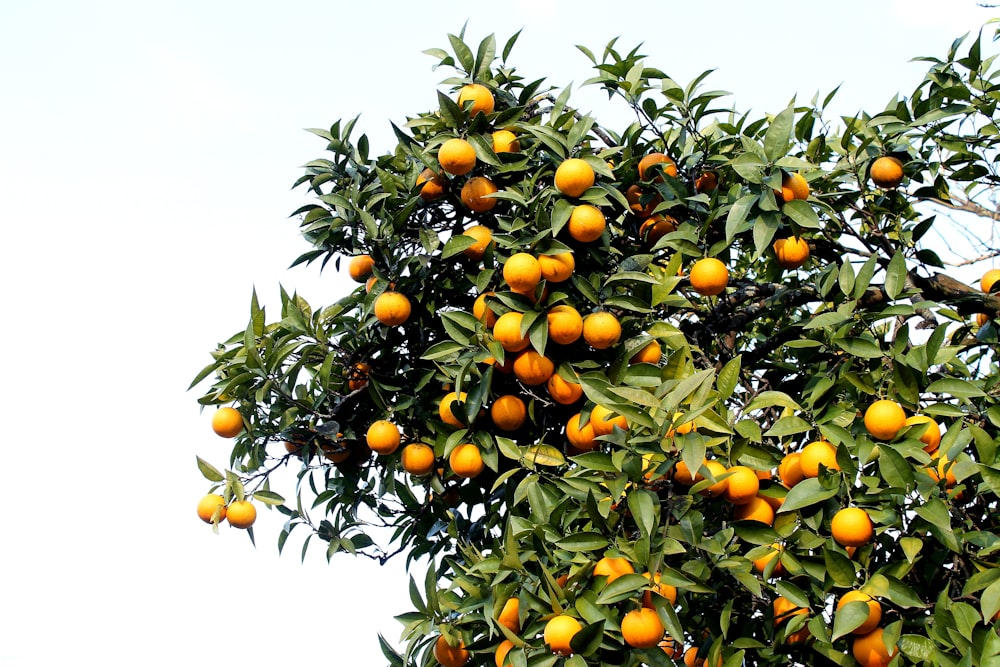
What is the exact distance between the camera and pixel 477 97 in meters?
3.19

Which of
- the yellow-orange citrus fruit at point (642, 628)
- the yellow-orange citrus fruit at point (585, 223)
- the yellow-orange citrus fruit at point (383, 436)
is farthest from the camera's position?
the yellow-orange citrus fruit at point (383, 436)

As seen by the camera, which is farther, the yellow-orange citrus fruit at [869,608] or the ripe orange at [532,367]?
the ripe orange at [532,367]

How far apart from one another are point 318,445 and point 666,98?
1.53 meters

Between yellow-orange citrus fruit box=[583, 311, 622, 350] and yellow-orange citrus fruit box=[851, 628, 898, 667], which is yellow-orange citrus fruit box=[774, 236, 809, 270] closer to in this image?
yellow-orange citrus fruit box=[583, 311, 622, 350]

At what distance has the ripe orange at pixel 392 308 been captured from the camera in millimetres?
3057

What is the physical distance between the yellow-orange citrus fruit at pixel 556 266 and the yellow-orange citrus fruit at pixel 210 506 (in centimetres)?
124

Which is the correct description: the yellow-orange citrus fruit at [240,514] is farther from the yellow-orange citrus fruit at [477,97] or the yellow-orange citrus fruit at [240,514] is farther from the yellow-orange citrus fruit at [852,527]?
the yellow-orange citrus fruit at [852,527]

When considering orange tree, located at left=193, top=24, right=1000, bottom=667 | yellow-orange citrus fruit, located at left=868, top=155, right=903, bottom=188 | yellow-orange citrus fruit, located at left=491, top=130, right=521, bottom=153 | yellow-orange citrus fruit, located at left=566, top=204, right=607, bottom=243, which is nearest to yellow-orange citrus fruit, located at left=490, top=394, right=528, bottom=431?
orange tree, located at left=193, top=24, right=1000, bottom=667

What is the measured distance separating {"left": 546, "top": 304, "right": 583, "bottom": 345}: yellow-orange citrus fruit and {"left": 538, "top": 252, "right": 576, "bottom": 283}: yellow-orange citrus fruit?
86 millimetres

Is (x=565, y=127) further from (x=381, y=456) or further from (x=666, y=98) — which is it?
(x=381, y=456)

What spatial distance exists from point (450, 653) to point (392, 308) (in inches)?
39.2

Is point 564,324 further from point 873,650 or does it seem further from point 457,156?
point 873,650

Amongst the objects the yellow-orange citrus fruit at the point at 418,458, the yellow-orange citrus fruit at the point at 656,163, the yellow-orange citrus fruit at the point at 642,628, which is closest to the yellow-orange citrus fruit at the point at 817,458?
the yellow-orange citrus fruit at the point at 642,628

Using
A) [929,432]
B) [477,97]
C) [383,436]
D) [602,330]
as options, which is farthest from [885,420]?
[477,97]
